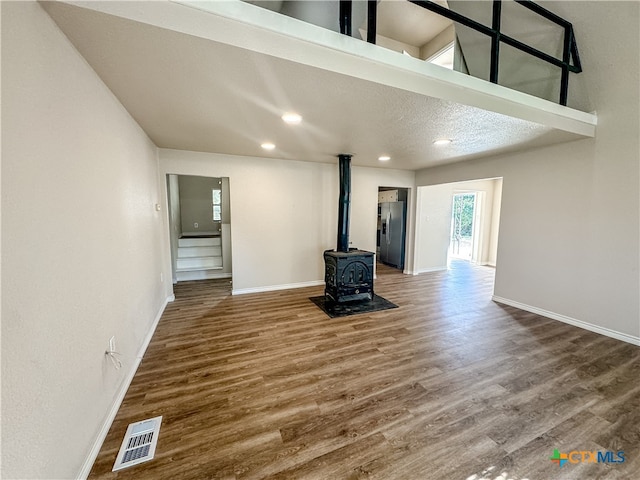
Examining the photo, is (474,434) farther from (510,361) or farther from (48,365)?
(48,365)

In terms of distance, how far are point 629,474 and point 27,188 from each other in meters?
3.20

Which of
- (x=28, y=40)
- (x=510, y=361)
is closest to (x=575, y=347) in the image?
(x=510, y=361)

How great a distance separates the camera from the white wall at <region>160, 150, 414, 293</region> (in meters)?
4.15

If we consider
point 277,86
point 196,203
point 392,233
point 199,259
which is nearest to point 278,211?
point 199,259

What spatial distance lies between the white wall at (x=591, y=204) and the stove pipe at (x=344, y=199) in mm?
2353

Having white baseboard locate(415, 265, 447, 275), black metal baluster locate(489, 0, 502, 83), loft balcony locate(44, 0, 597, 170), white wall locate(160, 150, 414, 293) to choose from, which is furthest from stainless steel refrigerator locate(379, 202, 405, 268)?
black metal baluster locate(489, 0, 502, 83)

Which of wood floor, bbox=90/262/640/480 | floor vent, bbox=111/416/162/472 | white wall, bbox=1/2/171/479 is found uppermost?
white wall, bbox=1/2/171/479

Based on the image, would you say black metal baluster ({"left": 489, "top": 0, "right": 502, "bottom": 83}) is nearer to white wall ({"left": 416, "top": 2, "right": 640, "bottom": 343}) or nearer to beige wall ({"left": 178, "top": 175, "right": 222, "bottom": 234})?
white wall ({"left": 416, "top": 2, "right": 640, "bottom": 343})

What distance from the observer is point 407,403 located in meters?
1.89

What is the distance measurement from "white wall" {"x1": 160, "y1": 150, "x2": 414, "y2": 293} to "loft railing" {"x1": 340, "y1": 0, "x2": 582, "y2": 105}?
2789 millimetres

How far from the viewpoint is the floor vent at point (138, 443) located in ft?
4.76

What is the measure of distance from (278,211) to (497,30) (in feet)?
11.4

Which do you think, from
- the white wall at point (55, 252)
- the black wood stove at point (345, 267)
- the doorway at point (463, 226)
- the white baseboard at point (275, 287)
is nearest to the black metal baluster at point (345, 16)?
the white wall at point (55, 252)

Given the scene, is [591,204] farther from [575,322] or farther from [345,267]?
[345,267]
